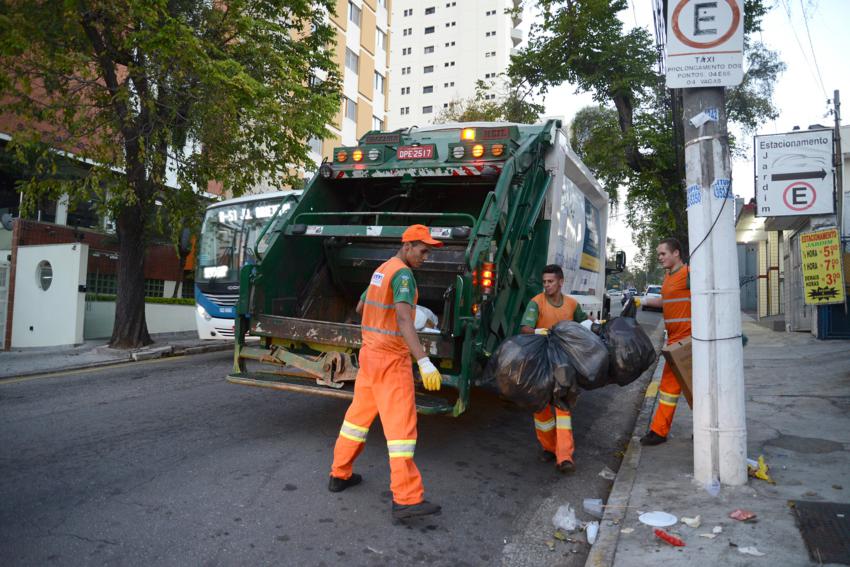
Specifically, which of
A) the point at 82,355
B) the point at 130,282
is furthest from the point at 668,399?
the point at 130,282

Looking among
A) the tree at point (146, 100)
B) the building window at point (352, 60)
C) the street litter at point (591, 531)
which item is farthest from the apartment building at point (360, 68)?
the street litter at point (591, 531)

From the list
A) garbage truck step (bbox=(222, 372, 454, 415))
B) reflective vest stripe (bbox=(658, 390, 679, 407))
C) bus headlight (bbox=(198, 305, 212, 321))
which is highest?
bus headlight (bbox=(198, 305, 212, 321))

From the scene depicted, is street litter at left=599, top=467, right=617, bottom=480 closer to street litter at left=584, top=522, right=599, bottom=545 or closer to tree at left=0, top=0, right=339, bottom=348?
street litter at left=584, top=522, right=599, bottom=545

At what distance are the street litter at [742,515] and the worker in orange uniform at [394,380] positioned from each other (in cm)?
147

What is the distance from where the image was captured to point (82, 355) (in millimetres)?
9234

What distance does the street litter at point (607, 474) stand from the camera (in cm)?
391

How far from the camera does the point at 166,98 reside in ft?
30.4

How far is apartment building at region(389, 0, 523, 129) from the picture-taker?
5275 centimetres

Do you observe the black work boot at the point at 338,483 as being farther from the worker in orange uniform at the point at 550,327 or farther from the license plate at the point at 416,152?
the license plate at the point at 416,152

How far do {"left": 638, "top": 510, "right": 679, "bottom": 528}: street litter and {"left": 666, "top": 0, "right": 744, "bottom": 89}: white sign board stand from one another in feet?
7.69

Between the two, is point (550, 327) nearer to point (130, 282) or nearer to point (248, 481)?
point (248, 481)

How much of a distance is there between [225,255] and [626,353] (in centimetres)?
688

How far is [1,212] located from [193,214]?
7.54m

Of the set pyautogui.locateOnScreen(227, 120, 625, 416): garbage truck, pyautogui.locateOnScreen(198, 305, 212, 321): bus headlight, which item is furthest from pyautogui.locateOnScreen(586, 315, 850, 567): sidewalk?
pyautogui.locateOnScreen(198, 305, 212, 321): bus headlight
